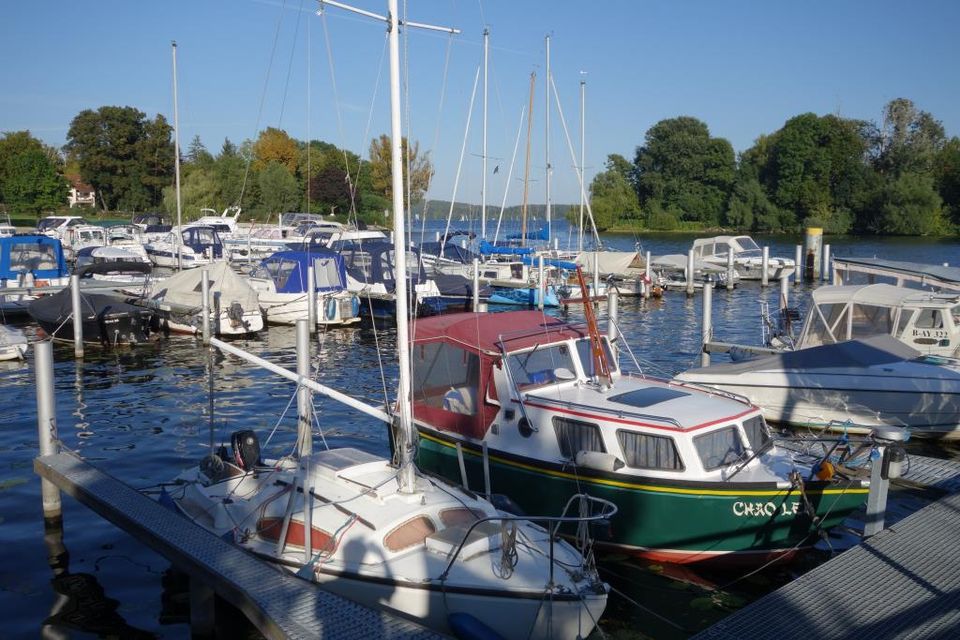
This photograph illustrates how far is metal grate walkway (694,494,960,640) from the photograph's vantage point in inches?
325

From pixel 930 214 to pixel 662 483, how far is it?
10007 cm

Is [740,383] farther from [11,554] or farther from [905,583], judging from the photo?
[11,554]

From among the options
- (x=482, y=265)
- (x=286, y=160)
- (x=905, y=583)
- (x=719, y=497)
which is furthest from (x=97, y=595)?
(x=286, y=160)

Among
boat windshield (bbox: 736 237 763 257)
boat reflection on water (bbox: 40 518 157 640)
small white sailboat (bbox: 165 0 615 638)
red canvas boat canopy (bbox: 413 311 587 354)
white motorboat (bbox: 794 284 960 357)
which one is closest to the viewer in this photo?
small white sailboat (bbox: 165 0 615 638)

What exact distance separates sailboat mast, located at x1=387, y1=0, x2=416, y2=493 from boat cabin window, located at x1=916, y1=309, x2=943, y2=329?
15846mm

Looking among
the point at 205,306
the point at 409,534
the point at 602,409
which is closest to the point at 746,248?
the point at 205,306

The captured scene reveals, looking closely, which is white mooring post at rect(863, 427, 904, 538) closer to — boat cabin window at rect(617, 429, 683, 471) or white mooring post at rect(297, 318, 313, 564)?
boat cabin window at rect(617, 429, 683, 471)

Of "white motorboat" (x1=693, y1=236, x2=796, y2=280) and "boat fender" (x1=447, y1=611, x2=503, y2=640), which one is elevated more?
"white motorboat" (x1=693, y1=236, x2=796, y2=280)

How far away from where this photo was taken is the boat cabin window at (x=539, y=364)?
1325cm

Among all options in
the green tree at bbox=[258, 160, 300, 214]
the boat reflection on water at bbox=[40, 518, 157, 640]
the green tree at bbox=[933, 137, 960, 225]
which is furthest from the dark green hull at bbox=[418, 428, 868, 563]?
the green tree at bbox=[933, 137, 960, 225]

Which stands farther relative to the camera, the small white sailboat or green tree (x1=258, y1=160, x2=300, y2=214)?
green tree (x1=258, y1=160, x2=300, y2=214)

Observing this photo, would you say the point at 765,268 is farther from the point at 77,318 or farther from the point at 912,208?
the point at 912,208

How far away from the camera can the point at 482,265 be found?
152 feet

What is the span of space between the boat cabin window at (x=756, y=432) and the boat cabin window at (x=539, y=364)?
9.04 ft
